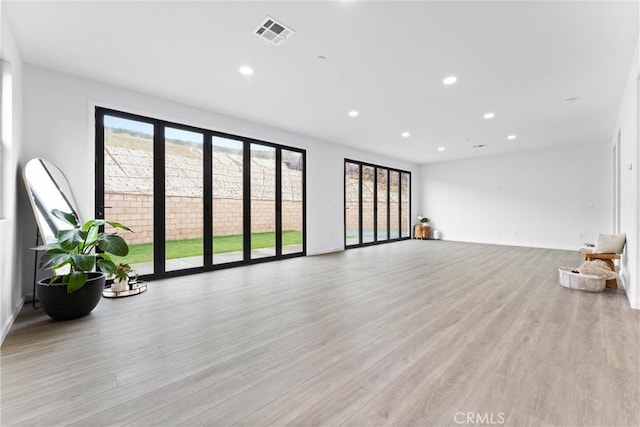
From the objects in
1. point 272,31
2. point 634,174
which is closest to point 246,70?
point 272,31

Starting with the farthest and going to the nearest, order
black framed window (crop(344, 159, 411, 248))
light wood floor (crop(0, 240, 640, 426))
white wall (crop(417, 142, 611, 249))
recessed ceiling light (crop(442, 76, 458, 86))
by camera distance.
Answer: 1. black framed window (crop(344, 159, 411, 248))
2. white wall (crop(417, 142, 611, 249))
3. recessed ceiling light (crop(442, 76, 458, 86))
4. light wood floor (crop(0, 240, 640, 426))

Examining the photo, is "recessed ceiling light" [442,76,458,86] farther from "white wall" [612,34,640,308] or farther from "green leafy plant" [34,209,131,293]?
"green leafy plant" [34,209,131,293]

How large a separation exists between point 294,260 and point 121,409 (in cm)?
477

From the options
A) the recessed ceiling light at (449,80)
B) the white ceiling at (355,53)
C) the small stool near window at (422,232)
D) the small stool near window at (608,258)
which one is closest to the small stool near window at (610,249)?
the small stool near window at (608,258)

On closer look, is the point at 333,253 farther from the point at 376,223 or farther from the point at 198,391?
the point at 198,391

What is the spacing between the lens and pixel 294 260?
249 inches

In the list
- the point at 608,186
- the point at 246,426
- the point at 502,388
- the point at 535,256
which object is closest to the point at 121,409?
the point at 246,426

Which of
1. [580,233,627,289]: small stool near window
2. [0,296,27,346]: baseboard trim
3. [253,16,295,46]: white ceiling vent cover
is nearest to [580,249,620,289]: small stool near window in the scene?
[580,233,627,289]: small stool near window

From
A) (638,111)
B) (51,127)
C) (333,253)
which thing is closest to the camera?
(638,111)

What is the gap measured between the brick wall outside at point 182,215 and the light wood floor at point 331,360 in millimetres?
1233

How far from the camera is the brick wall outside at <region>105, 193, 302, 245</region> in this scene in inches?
170

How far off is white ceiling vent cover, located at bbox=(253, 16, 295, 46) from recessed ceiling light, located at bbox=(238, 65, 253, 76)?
687 mm

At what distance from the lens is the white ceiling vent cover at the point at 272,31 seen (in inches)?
109

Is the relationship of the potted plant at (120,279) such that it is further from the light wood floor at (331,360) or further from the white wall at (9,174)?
the white wall at (9,174)
